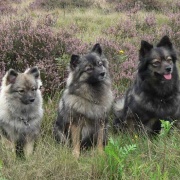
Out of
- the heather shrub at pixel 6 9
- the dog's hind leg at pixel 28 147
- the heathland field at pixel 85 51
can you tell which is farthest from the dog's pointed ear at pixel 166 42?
the heather shrub at pixel 6 9

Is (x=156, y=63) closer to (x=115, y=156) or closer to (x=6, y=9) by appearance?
(x=115, y=156)

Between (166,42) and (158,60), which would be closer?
(158,60)

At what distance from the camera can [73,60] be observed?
4.34 meters

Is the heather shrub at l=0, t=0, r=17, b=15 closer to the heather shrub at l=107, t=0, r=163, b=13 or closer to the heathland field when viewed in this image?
the heathland field

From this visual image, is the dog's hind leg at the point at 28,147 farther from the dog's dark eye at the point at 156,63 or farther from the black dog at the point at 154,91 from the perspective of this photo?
the dog's dark eye at the point at 156,63

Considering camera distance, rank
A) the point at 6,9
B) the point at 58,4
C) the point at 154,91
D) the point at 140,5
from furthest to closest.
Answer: the point at 58,4 → the point at 140,5 → the point at 6,9 → the point at 154,91

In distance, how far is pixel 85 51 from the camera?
6.19 meters

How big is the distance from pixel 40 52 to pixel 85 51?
0.90 meters

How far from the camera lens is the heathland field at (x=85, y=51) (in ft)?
10.6

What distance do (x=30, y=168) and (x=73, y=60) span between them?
164cm

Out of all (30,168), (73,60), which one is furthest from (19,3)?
(30,168)

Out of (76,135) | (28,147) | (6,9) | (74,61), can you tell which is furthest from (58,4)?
(28,147)

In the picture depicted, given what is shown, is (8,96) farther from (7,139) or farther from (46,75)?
(46,75)

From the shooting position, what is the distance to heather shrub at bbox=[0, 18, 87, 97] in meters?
5.47
